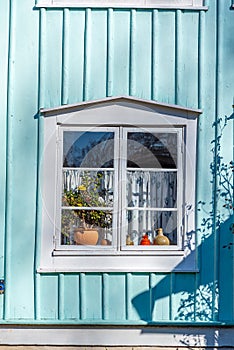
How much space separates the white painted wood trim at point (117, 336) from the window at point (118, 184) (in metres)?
0.56

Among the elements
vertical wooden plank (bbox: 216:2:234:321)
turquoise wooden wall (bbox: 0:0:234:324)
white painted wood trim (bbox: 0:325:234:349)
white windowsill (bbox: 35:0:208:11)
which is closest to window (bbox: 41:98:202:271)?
turquoise wooden wall (bbox: 0:0:234:324)

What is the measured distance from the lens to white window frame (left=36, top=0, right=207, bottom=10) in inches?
214

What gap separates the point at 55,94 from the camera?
214 inches

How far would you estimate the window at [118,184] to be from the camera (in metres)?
5.40

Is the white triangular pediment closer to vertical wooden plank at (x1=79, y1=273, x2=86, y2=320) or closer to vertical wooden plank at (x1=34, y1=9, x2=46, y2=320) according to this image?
vertical wooden plank at (x1=34, y1=9, x2=46, y2=320)

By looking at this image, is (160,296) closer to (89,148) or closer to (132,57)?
(89,148)

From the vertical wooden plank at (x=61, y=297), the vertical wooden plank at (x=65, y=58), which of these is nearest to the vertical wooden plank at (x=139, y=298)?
the vertical wooden plank at (x=61, y=297)

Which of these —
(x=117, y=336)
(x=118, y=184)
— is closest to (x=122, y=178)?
(x=118, y=184)

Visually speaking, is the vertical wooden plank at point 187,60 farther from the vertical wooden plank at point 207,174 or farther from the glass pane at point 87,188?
the glass pane at point 87,188

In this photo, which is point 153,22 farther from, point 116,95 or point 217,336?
point 217,336

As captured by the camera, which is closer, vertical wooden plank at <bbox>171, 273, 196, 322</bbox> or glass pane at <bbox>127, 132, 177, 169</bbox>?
vertical wooden plank at <bbox>171, 273, 196, 322</bbox>

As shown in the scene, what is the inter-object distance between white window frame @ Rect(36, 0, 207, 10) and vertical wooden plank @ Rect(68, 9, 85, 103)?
0.12m

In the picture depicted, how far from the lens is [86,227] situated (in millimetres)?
5473

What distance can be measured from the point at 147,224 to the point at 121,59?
58.8 inches
